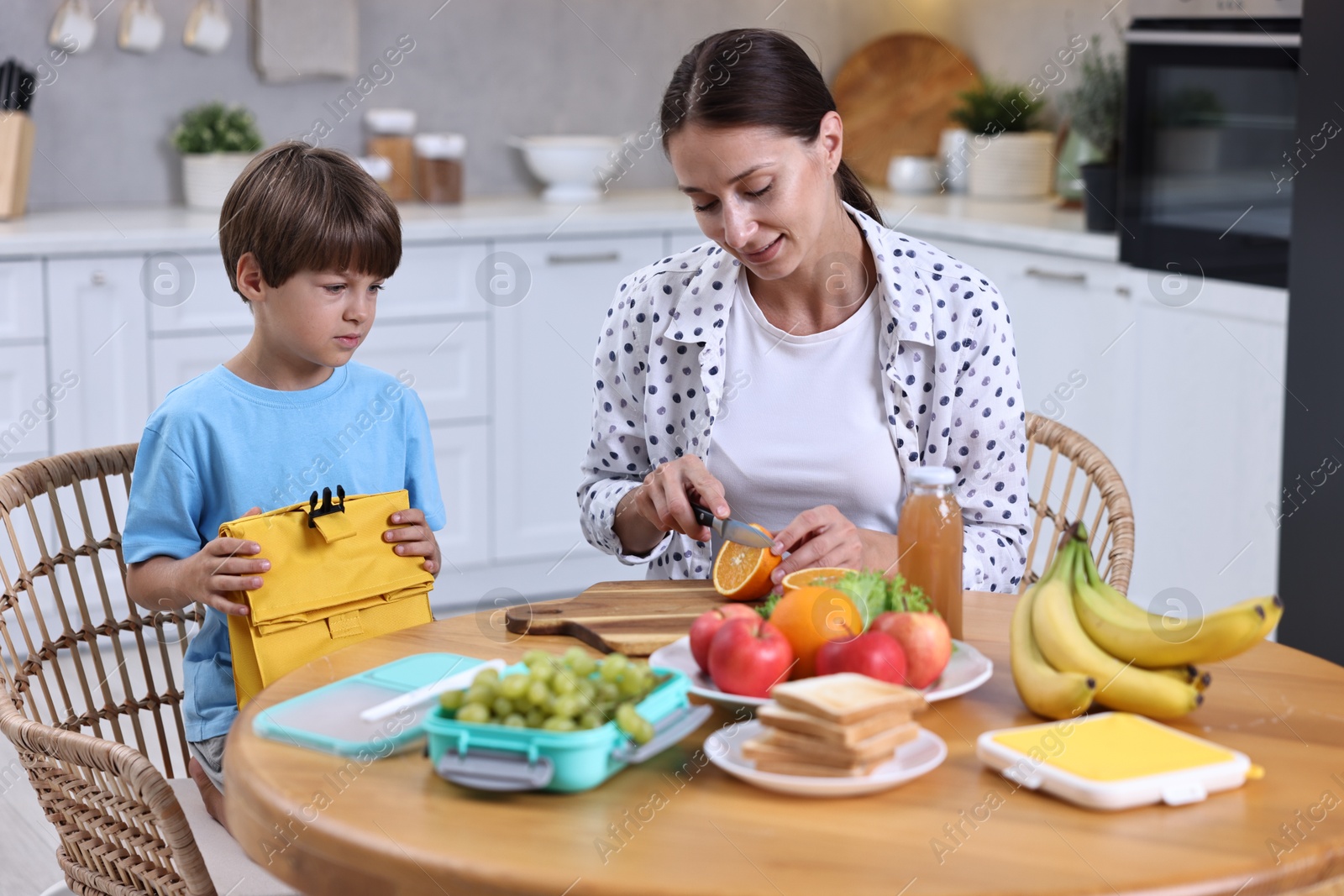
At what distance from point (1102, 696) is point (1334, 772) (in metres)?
0.18

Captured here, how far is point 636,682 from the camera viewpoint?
42.0 inches

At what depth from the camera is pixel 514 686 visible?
1016mm

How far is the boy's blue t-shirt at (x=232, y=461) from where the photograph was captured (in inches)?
62.6

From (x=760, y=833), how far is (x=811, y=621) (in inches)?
10.6

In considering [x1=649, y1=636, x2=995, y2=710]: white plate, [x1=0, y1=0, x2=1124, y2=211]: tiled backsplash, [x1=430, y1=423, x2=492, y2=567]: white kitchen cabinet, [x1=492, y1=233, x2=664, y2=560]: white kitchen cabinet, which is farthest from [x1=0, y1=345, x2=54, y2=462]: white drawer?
[x1=649, y1=636, x2=995, y2=710]: white plate

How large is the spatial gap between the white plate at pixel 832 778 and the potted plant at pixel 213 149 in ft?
9.15

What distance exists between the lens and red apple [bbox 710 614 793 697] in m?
1.16

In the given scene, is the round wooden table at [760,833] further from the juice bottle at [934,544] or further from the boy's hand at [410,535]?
the boy's hand at [410,535]

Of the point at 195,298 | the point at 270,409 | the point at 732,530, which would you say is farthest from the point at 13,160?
the point at 732,530

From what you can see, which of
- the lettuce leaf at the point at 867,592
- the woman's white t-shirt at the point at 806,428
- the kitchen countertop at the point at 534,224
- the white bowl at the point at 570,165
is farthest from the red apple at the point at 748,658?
the white bowl at the point at 570,165

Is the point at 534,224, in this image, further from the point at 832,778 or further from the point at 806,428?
→ the point at 832,778

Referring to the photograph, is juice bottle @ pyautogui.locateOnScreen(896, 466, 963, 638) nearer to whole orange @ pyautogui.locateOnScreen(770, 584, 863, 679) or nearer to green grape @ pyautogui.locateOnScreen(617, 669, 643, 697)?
whole orange @ pyautogui.locateOnScreen(770, 584, 863, 679)

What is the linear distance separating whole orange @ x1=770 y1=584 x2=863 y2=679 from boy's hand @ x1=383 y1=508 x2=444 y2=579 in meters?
0.47

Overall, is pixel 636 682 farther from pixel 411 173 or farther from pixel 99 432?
pixel 411 173
